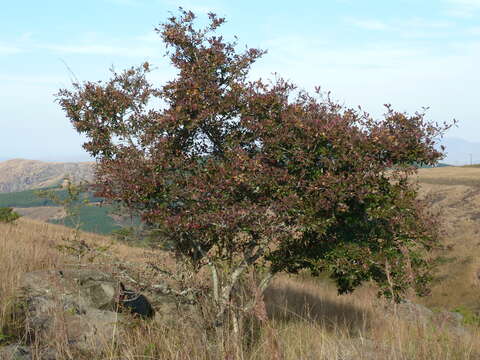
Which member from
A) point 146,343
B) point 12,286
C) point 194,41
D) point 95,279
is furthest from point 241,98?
point 12,286

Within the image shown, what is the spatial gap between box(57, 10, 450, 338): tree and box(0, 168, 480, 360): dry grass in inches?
39.2

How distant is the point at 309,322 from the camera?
8.92 m

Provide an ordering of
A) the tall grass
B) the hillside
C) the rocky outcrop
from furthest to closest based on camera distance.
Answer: the hillside < the rocky outcrop < the tall grass

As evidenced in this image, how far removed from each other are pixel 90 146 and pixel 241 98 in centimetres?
313

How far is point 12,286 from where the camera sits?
1001cm

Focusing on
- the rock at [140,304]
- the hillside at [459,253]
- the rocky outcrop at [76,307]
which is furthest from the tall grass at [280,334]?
the hillside at [459,253]

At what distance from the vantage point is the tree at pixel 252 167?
26.9 feet

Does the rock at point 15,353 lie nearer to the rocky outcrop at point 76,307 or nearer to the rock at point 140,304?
the rocky outcrop at point 76,307

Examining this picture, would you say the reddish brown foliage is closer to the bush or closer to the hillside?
the hillside

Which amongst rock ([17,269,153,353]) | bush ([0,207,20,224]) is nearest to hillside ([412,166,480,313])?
rock ([17,269,153,353])

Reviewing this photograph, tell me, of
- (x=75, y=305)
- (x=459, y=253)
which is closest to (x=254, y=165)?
(x=75, y=305)

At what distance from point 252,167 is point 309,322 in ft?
9.96

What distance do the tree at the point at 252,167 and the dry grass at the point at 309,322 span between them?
100 centimetres

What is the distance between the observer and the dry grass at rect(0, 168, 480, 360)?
6.12 meters
